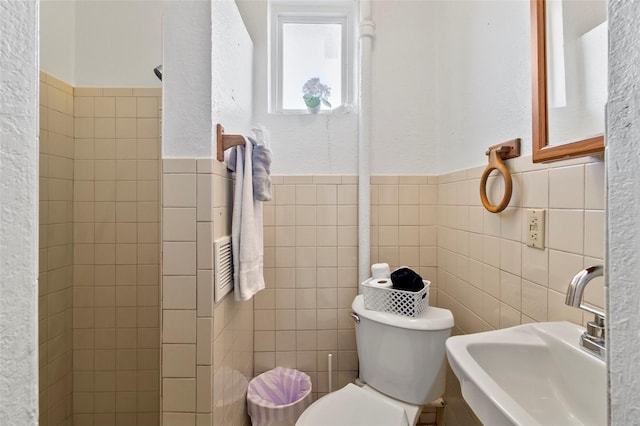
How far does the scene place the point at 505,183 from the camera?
0.94 meters

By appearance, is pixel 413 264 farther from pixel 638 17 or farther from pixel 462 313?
pixel 638 17

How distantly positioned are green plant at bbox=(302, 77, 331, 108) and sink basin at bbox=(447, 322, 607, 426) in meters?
1.27

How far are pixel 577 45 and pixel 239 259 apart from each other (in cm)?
115

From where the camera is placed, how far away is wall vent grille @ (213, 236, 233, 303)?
927mm

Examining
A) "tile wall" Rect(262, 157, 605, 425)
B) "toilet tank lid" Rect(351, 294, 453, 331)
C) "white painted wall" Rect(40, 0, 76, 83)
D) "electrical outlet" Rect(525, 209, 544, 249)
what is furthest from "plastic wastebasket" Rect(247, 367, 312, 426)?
"white painted wall" Rect(40, 0, 76, 83)

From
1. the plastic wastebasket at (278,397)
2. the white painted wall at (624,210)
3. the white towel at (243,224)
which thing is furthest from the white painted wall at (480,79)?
the plastic wastebasket at (278,397)

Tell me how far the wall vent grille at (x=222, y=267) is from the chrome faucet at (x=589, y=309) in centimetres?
90

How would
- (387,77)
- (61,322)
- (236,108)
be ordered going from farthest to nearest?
(387,77)
(61,322)
(236,108)

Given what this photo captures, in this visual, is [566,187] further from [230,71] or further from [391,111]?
[230,71]

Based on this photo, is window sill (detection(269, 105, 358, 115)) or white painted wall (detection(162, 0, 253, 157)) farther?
window sill (detection(269, 105, 358, 115))

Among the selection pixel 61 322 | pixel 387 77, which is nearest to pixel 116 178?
pixel 61 322

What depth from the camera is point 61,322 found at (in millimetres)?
1359

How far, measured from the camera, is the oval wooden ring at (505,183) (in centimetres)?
93

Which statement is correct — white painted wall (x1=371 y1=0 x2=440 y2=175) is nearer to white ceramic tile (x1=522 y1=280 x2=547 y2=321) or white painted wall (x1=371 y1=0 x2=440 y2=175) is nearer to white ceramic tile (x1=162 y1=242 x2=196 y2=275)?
white ceramic tile (x1=522 y1=280 x2=547 y2=321)
